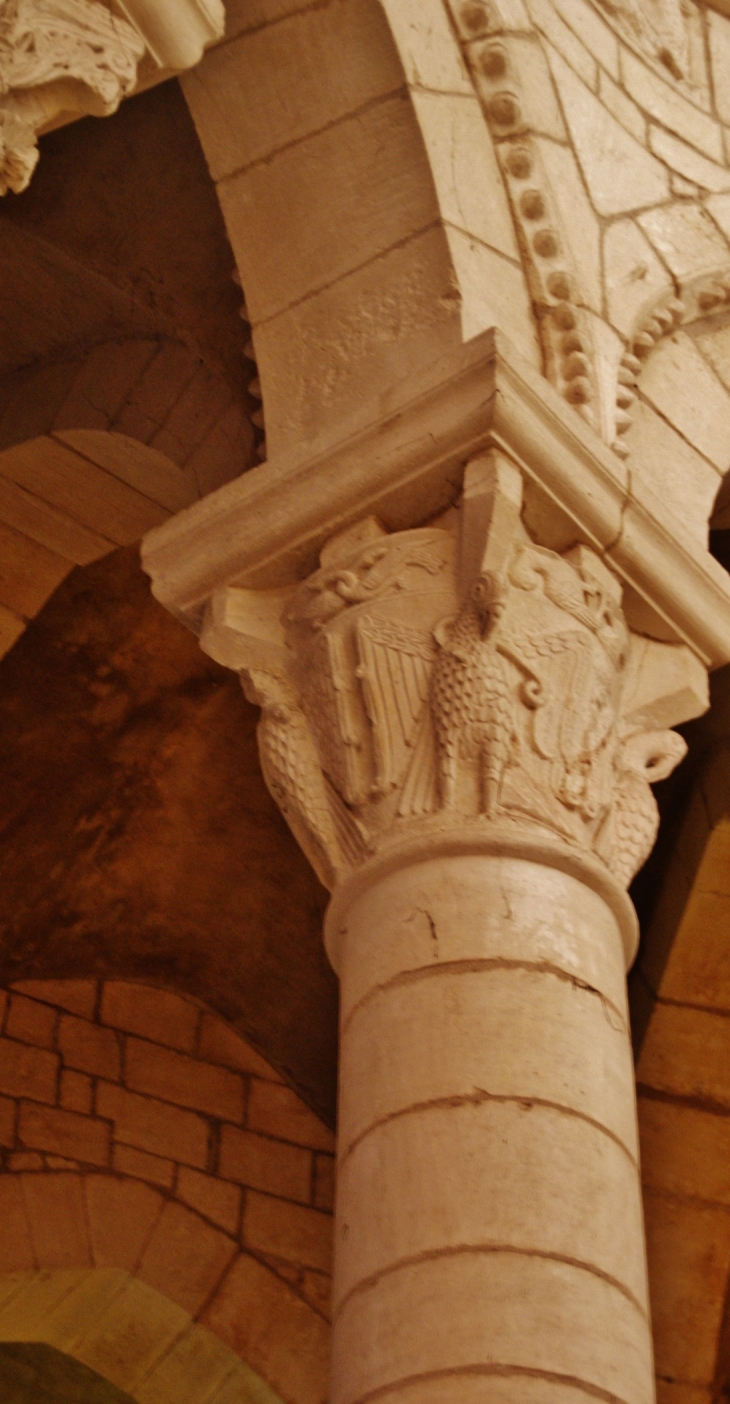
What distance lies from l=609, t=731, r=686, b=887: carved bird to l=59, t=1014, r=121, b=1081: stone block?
9.64 feet

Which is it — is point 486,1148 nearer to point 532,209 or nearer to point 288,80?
point 532,209

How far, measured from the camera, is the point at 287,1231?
4852 mm

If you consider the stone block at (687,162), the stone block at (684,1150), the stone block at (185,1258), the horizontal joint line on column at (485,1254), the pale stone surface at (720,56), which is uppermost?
the pale stone surface at (720,56)

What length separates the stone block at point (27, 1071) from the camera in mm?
4820

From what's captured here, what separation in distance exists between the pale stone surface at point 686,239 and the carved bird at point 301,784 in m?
1.53

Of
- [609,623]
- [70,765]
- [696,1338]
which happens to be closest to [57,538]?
[70,765]

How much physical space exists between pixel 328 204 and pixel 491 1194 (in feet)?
6.86

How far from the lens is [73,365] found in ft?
13.6

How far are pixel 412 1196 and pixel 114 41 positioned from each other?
201 centimetres

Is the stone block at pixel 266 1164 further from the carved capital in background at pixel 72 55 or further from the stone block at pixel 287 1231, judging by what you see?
Result: the carved capital in background at pixel 72 55

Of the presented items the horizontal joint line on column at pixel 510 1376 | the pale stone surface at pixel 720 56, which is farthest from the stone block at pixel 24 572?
the horizontal joint line on column at pixel 510 1376

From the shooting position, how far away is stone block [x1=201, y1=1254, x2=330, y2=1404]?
4.62 meters

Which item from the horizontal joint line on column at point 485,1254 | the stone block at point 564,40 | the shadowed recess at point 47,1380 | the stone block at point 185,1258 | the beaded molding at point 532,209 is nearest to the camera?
the horizontal joint line on column at point 485,1254

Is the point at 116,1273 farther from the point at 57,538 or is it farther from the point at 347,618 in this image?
the point at 347,618
